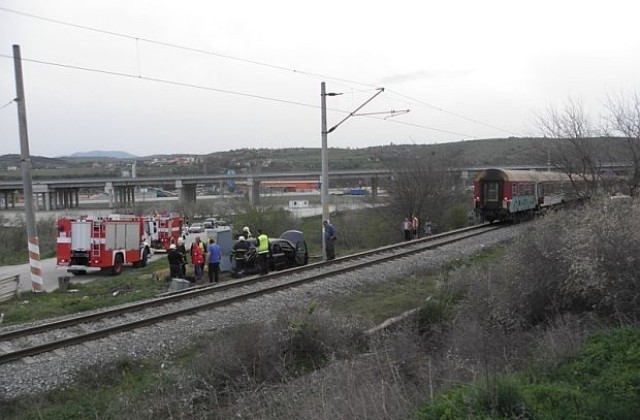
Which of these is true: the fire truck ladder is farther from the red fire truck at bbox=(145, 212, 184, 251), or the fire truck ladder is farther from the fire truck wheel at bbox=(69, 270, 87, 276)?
the red fire truck at bbox=(145, 212, 184, 251)

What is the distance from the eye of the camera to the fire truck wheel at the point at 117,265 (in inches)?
1105

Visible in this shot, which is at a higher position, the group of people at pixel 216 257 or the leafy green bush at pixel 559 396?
the leafy green bush at pixel 559 396

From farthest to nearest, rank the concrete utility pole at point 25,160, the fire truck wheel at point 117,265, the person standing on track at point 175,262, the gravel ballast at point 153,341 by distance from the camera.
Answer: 1. the fire truck wheel at point 117,265
2. the concrete utility pole at point 25,160
3. the person standing on track at point 175,262
4. the gravel ballast at point 153,341

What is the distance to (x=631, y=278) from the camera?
9070 mm

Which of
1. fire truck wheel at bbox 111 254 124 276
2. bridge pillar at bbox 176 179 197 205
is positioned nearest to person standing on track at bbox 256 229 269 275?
fire truck wheel at bbox 111 254 124 276

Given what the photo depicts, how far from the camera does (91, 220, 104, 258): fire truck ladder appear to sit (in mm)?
27381

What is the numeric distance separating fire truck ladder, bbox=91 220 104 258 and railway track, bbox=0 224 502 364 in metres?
13.0

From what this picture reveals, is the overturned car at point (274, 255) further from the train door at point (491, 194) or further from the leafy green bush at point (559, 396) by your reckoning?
the leafy green bush at point (559, 396)

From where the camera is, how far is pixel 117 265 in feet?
92.8

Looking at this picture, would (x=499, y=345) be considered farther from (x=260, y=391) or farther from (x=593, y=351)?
(x=260, y=391)

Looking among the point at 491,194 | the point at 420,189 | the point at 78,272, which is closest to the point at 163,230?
the point at 78,272

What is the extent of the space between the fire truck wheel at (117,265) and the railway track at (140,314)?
12.9m

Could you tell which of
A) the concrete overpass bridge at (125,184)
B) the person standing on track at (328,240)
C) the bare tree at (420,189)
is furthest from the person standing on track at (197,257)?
the concrete overpass bridge at (125,184)

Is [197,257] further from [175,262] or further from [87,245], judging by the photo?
[87,245]
